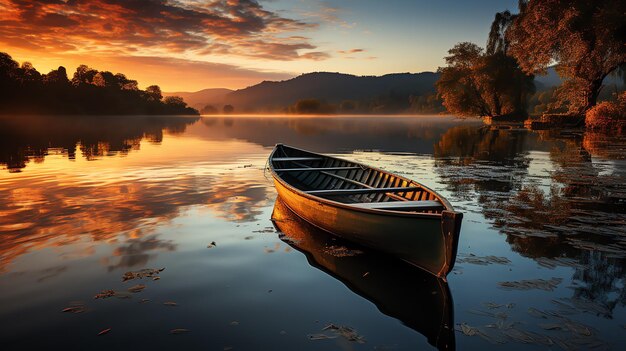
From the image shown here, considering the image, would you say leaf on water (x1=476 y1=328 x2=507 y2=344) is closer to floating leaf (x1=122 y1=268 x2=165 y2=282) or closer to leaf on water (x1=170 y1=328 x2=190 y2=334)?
leaf on water (x1=170 y1=328 x2=190 y2=334)

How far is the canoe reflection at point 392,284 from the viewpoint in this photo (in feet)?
21.0

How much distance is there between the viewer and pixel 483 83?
70.1 meters

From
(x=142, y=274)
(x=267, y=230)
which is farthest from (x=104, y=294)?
(x=267, y=230)

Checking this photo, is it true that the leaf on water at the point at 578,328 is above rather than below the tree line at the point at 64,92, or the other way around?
below

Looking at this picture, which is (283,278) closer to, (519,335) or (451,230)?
(451,230)

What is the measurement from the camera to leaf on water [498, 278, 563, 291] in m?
7.40

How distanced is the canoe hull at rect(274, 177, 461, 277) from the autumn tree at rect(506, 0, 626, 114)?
43.0 metres

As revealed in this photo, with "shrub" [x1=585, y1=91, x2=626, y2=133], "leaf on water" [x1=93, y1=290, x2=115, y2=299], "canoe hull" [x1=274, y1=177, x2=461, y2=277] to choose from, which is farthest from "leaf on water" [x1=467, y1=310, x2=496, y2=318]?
"shrub" [x1=585, y1=91, x2=626, y2=133]

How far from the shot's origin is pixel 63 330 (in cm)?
607

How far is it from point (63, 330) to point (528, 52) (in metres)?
54.4

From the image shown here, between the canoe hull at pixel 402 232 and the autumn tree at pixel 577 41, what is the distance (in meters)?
43.0

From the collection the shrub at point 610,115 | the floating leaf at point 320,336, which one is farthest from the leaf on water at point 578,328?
the shrub at point 610,115

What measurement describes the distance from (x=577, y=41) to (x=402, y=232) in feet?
149

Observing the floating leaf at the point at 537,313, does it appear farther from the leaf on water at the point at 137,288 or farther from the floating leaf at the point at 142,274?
the floating leaf at the point at 142,274
